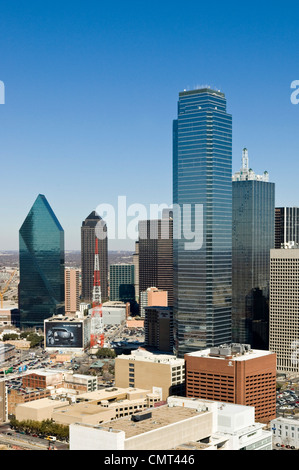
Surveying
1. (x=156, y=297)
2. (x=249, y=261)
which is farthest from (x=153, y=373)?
(x=156, y=297)

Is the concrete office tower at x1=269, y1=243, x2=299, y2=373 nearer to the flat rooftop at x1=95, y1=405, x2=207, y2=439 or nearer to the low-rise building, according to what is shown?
the low-rise building

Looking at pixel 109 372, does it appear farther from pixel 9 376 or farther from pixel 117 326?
pixel 117 326

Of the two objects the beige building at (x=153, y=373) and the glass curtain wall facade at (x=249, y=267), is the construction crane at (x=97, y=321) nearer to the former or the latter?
the glass curtain wall facade at (x=249, y=267)

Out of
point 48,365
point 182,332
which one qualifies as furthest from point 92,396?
point 48,365

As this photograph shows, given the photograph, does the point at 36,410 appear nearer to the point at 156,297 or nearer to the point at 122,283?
the point at 156,297

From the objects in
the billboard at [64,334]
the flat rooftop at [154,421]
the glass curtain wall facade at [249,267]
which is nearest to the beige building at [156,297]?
the billboard at [64,334]
